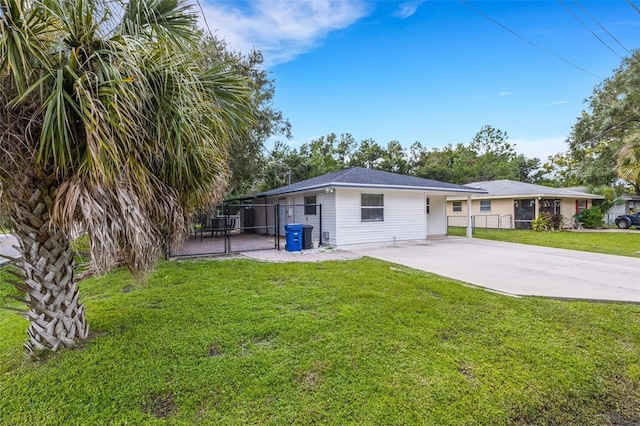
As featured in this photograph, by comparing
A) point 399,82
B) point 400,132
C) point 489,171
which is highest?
point 400,132

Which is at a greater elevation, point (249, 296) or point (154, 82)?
point (154, 82)

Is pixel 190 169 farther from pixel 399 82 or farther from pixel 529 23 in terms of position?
pixel 399 82

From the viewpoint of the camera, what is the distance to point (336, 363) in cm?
308

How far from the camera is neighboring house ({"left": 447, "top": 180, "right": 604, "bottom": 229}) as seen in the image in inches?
735

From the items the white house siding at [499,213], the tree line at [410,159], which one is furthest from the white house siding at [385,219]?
the tree line at [410,159]

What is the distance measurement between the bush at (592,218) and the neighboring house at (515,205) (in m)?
0.64

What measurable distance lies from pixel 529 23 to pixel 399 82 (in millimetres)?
5671

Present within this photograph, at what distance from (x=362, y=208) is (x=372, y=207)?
49 cm

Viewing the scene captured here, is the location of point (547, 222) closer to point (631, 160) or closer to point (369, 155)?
point (631, 160)

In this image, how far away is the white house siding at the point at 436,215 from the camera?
15.4m

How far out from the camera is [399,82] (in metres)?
14.0

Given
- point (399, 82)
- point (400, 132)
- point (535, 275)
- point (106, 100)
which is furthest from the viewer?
point (400, 132)

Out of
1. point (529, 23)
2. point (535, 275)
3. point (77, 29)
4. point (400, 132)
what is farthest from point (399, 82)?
point (400, 132)

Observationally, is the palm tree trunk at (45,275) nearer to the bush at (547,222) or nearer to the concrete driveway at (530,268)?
the concrete driveway at (530,268)
